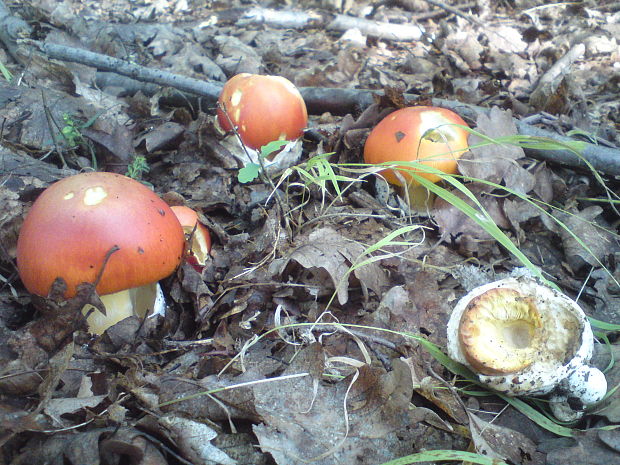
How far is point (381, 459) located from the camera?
1547 mm

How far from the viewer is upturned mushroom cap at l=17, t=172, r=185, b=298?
5.93 feet

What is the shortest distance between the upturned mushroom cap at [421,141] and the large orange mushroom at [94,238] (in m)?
1.42

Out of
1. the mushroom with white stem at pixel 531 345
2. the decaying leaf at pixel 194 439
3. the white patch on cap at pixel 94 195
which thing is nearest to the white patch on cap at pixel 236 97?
the white patch on cap at pixel 94 195

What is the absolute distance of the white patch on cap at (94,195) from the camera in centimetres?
187

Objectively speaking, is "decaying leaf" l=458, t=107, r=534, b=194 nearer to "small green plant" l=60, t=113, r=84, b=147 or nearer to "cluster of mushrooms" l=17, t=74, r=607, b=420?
"cluster of mushrooms" l=17, t=74, r=607, b=420

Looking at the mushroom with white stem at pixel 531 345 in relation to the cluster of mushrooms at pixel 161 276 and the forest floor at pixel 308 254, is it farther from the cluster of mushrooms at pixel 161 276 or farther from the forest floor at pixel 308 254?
the forest floor at pixel 308 254

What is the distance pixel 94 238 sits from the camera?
1.81 m

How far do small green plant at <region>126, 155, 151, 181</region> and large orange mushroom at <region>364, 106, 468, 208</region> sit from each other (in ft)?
4.87

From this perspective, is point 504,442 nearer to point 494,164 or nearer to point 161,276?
point 161,276

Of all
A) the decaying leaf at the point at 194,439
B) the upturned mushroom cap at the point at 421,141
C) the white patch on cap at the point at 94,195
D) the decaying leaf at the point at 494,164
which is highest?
the white patch on cap at the point at 94,195

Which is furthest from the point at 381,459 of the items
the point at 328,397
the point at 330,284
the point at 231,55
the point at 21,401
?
the point at 231,55

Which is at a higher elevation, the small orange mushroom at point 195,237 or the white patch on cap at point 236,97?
the white patch on cap at point 236,97

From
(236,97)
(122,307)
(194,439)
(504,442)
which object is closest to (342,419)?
(194,439)

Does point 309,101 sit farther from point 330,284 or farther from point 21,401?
point 21,401
